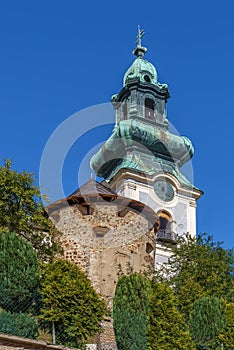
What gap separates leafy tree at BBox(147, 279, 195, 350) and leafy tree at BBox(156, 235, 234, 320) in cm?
526

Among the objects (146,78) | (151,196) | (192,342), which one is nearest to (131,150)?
(151,196)

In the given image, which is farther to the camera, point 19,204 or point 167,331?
point 19,204

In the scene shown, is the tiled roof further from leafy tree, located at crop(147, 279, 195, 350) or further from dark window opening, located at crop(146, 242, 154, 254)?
leafy tree, located at crop(147, 279, 195, 350)

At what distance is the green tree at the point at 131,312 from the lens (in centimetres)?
2019

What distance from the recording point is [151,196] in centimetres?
5666

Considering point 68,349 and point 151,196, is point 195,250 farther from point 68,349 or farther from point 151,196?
point 151,196

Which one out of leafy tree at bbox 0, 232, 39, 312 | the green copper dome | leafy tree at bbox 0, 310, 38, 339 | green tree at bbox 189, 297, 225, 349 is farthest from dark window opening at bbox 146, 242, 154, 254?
the green copper dome

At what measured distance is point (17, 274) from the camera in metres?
19.2

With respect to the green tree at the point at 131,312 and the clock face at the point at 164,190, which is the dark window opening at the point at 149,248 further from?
the clock face at the point at 164,190

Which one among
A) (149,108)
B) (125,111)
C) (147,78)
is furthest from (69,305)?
(147,78)

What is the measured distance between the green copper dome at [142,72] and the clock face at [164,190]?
41.7ft

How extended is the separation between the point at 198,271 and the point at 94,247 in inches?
229

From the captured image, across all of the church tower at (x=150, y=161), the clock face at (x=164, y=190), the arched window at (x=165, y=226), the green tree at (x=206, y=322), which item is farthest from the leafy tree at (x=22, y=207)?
the clock face at (x=164, y=190)

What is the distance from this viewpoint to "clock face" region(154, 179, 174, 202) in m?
57.3
